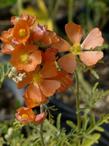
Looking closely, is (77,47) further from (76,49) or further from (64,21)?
(64,21)

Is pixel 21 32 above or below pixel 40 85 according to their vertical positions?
above

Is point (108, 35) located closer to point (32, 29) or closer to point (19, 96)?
point (19, 96)

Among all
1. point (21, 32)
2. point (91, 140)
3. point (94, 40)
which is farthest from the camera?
point (91, 140)

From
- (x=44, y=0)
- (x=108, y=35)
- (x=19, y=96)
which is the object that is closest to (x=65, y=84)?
(x=19, y=96)

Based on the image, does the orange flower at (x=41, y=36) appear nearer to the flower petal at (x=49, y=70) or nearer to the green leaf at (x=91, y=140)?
the flower petal at (x=49, y=70)

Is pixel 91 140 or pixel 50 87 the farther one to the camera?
pixel 91 140

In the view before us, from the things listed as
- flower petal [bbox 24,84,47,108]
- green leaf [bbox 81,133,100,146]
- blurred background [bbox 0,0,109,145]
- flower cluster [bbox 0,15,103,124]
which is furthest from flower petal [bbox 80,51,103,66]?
blurred background [bbox 0,0,109,145]

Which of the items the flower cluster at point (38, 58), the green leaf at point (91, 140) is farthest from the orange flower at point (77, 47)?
the green leaf at point (91, 140)

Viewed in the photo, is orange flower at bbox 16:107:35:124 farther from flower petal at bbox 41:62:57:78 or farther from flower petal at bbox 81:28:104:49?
flower petal at bbox 81:28:104:49

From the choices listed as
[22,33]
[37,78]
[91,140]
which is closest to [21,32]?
[22,33]
